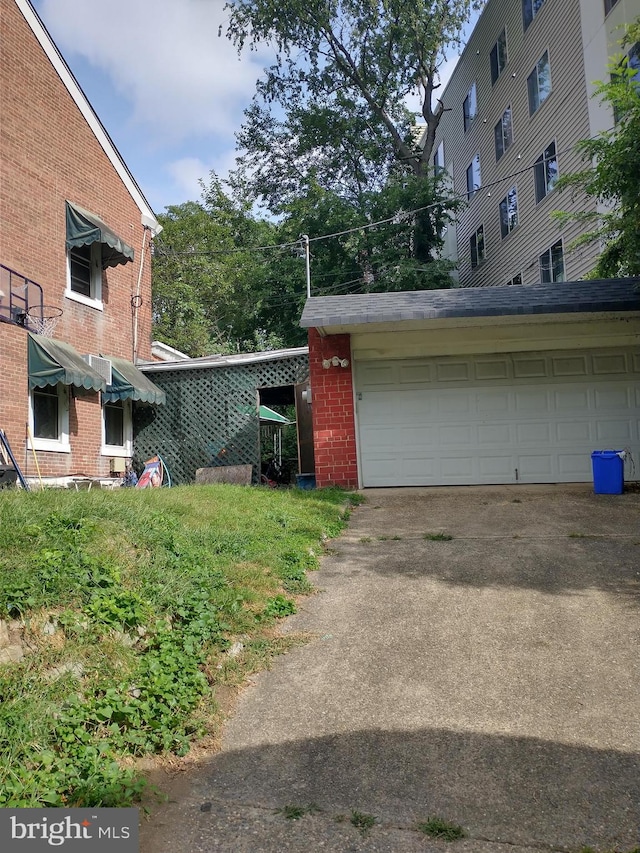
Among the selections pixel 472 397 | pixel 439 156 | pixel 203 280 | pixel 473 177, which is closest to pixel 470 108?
pixel 473 177

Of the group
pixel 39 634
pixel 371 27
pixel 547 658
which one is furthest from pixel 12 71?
pixel 371 27

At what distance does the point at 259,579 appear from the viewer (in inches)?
216

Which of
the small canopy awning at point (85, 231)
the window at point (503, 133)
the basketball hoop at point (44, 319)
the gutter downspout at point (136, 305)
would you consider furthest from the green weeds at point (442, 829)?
the window at point (503, 133)

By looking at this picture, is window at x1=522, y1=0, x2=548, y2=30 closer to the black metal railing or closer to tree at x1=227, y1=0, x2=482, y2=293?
tree at x1=227, y1=0, x2=482, y2=293

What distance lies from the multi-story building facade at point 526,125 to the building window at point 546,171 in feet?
0.09

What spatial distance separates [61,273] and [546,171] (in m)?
13.1

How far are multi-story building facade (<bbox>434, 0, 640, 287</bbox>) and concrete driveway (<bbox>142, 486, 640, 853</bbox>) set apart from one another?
9.26 m

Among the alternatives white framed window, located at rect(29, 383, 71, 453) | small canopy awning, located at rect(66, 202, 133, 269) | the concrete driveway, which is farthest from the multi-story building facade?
white framed window, located at rect(29, 383, 71, 453)

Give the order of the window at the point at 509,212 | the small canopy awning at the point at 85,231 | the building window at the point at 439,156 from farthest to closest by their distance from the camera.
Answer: the building window at the point at 439,156 < the window at the point at 509,212 < the small canopy awning at the point at 85,231

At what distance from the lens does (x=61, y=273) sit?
1226 cm

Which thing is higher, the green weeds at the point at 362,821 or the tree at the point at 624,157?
the tree at the point at 624,157

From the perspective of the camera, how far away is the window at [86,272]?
12938mm

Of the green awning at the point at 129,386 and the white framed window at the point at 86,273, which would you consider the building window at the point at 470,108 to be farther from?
the green awning at the point at 129,386

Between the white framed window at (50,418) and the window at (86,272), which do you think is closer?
the white framed window at (50,418)
